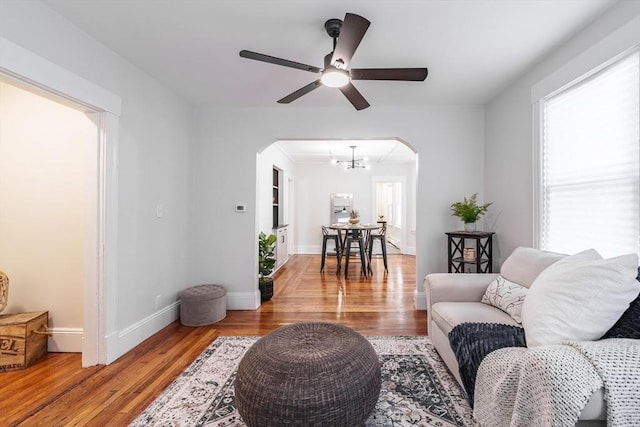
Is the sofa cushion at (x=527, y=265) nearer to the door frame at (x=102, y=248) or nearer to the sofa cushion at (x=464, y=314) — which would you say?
the sofa cushion at (x=464, y=314)

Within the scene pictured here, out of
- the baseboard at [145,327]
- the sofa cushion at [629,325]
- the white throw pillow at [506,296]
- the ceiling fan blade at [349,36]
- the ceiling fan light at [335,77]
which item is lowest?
the baseboard at [145,327]

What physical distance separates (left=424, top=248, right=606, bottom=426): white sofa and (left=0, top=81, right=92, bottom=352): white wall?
9.59 ft

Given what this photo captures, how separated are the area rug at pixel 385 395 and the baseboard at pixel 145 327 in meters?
0.68

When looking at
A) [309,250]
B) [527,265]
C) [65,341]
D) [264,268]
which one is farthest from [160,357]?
[309,250]

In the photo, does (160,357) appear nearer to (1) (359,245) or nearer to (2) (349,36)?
(2) (349,36)

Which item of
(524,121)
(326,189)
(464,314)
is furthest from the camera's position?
(326,189)

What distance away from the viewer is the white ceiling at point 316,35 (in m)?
1.79

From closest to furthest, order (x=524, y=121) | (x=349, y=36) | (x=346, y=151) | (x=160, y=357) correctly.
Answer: (x=349, y=36) → (x=160, y=357) → (x=524, y=121) → (x=346, y=151)

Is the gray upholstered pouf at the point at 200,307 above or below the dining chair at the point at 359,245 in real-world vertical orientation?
below

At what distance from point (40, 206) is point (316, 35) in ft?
8.72

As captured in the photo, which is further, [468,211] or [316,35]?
[468,211]

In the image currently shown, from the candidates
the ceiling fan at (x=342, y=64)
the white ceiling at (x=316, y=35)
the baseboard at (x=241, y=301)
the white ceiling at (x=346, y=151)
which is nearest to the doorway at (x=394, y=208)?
the white ceiling at (x=346, y=151)

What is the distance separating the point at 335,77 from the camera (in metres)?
1.98

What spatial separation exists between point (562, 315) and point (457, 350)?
0.56 m
